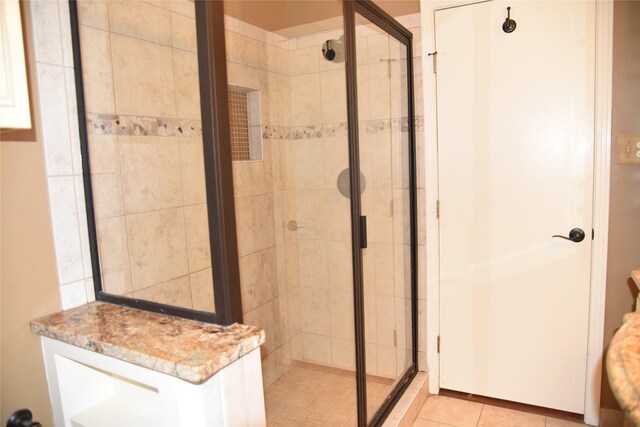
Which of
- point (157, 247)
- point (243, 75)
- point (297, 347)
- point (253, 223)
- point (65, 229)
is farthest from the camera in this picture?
point (297, 347)

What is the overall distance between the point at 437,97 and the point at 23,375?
2214 millimetres

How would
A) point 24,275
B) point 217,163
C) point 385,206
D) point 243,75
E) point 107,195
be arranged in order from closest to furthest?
1. point 217,163
2. point 24,275
3. point 107,195
4. point 385,206
5. point 243,75

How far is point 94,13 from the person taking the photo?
1414 millimetres

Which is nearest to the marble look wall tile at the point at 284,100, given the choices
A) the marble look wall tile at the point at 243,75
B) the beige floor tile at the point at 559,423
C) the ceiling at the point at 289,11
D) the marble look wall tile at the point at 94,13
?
the marble look wall tile at the point at 243,75

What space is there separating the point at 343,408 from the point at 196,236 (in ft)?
4.07

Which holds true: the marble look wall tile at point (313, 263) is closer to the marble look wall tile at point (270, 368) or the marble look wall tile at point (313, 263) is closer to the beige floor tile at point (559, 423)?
the marble look wall tile at point (270, 368)

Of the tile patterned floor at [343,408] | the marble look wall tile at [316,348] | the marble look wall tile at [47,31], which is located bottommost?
the tile patterned floor at [343,408]

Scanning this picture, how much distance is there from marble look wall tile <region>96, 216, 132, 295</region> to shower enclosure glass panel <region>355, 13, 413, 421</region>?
1063 millimetres

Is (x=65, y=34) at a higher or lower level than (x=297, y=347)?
higher

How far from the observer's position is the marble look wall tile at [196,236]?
152 cm

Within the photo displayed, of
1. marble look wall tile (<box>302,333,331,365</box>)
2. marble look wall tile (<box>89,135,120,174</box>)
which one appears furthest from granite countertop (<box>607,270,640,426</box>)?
marble look wall tile (<box>302,333,331,365</box>)

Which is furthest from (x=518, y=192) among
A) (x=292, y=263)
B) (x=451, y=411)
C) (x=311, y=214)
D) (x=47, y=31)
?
(x=47, y=31)

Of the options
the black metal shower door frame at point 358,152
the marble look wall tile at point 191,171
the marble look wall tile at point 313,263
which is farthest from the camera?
the marble look wall tile at point 313,263

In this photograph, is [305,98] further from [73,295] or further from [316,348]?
[73,295]
